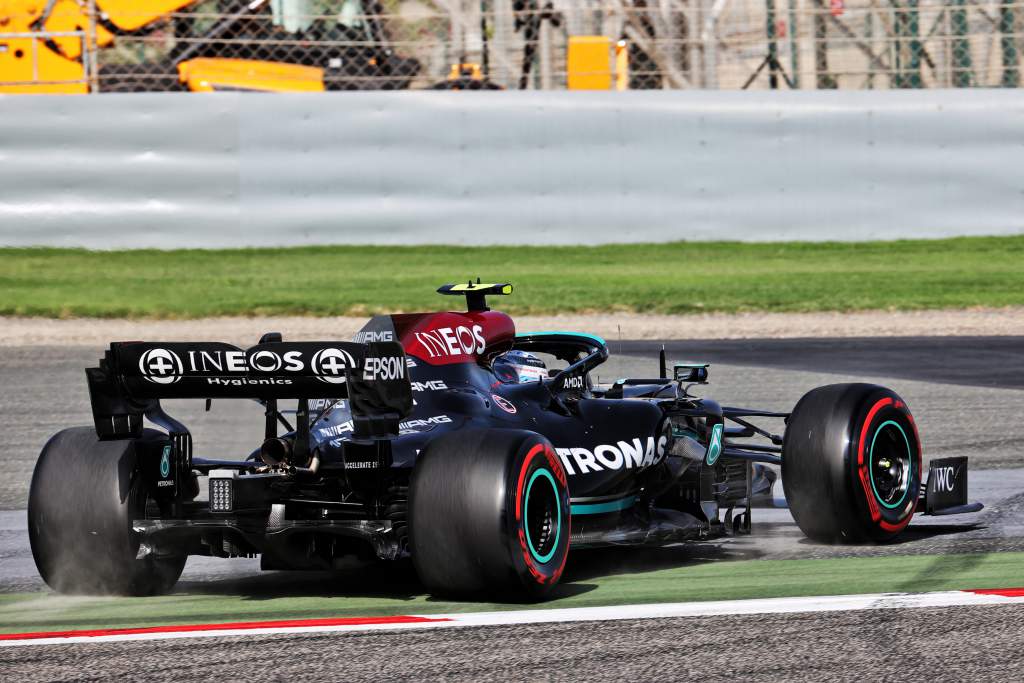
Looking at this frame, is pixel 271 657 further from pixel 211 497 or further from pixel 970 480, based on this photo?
pixel 970 480

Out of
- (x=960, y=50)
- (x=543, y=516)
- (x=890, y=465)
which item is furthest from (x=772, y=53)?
(x=543, y=516)

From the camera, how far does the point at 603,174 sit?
18.7 metres

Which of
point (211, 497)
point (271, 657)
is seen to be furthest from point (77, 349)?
point (271, 657)

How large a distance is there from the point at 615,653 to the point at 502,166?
1387 cm

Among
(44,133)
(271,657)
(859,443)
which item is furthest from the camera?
(44,133)

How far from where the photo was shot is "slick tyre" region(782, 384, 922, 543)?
6.96 m

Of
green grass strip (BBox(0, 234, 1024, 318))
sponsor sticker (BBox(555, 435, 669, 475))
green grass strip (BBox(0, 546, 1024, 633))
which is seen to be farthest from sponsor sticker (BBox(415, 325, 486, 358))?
green grass strip (BBox(0, 234, 1024, 318))

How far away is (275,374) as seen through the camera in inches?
228

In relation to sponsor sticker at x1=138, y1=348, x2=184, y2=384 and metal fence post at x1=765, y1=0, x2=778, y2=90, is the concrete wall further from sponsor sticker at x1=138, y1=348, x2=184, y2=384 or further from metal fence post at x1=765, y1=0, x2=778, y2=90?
sponsor sticker at x1=138, y1=348, x2=184, y2=384

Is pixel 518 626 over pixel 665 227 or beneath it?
beneath

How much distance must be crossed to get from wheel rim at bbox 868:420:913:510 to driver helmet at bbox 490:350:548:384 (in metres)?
1.40

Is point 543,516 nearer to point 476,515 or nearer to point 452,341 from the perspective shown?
point 476,515

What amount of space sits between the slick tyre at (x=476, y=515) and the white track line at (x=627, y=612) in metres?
0.12

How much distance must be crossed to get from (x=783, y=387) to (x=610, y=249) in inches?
273
